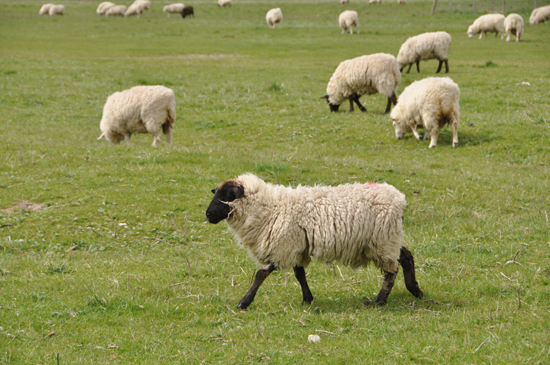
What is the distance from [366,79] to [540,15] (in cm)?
3113

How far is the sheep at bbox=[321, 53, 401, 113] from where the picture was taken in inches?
727

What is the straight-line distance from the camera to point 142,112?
14.8 m

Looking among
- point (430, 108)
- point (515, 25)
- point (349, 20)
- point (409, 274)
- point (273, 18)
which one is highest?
point (273, 18)

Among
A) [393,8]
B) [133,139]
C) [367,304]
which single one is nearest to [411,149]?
[133,139]

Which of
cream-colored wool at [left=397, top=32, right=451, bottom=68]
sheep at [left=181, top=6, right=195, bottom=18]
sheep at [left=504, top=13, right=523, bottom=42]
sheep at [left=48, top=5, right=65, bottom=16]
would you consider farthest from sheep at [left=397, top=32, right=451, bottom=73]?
sheep at [left=48, top=5, right=65, bottom=16]

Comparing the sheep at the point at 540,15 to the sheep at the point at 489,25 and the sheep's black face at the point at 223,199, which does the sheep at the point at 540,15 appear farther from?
the sheep's black face at the point at 223,199

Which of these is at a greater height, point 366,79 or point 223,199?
point 366,79

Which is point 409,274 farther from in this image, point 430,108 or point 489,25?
point 489,25

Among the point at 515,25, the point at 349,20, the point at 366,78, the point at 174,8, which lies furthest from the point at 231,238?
the point at 174,8

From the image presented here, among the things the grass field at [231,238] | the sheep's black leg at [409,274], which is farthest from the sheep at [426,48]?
the sheep's black leg at [409,274]

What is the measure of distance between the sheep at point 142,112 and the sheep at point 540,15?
123 feet

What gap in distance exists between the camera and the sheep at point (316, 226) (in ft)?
20.5

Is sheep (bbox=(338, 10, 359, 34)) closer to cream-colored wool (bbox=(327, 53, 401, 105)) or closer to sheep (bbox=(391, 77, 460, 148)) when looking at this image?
cream-colored wool (bbox=(327, 53, 401, 105))

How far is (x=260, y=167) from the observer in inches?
450
